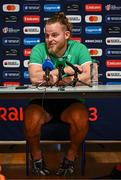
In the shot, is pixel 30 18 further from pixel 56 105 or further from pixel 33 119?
pixel 33 119

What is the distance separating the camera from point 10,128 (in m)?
4.04

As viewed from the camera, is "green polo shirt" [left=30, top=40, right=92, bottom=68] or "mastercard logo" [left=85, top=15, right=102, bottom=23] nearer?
"green polo shirt" [left=30, top=40, right=92, bottom=68]

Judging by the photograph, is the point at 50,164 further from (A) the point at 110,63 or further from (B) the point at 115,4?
(B) the point at 115,4

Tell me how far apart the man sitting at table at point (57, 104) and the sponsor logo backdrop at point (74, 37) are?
1117 mm

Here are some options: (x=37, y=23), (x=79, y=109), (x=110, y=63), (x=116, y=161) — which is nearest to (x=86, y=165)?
(x=116, y=161)

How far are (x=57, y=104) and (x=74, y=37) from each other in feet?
4.70

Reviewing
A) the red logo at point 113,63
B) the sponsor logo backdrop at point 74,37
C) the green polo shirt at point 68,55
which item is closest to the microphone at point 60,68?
the green polo shirt at point 68,55

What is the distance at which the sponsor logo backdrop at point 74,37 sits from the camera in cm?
402

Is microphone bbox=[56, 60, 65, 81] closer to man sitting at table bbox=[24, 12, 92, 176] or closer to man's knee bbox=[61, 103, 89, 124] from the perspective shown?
man sitting at table bbox=[24, 12, 92, 176]

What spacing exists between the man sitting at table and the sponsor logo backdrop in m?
1.12

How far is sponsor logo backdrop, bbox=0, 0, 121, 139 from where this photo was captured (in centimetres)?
402

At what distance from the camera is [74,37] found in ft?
13.5

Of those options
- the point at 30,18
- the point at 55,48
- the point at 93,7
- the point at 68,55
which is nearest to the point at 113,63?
the point at 93,7

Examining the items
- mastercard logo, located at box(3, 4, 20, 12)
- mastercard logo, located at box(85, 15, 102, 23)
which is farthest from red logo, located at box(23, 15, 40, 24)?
mastercard logo, located at box(85, 15, 102, 23)
